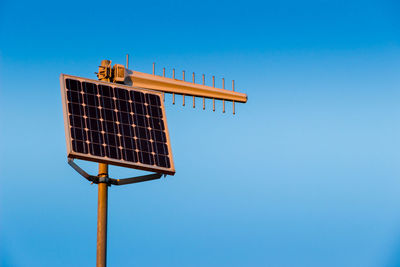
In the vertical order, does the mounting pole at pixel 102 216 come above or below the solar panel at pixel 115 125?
below

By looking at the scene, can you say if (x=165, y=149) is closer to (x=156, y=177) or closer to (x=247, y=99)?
(x=156, y=177)

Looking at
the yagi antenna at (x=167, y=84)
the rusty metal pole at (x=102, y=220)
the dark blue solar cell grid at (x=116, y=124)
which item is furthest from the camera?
the yagi antenna at (x=167, y=84)

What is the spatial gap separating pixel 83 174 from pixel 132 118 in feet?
10.00

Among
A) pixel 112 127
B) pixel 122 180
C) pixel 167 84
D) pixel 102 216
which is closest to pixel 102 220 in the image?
pixel 102 216

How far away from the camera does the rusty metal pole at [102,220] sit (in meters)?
40.7

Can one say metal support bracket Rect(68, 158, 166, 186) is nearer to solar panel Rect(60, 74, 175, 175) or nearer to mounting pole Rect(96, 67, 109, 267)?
mounting pole Rect(96, 67, 109, 267)

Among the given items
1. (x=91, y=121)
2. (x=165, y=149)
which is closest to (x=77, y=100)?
(x=91, y=121)

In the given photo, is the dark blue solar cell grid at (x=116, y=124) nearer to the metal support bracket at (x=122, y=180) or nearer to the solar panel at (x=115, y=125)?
the solar panel at (x=115, y=125)

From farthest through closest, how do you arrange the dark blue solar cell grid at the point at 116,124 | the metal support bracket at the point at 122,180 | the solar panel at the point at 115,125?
the metal support bracket at the point at 122,180 → the dark blue solar cell grid at the point at 116,124 → the solar panel at the point at 115,125

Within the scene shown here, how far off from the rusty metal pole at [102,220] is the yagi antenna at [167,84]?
3.98m

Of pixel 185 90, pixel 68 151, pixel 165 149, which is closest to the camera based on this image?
pixel 68 151

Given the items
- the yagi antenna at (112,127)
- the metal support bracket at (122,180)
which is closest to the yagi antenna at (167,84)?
the yagi antenna at (112,127)

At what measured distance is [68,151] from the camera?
39469mm

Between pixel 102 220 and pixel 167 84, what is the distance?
7.02 m
